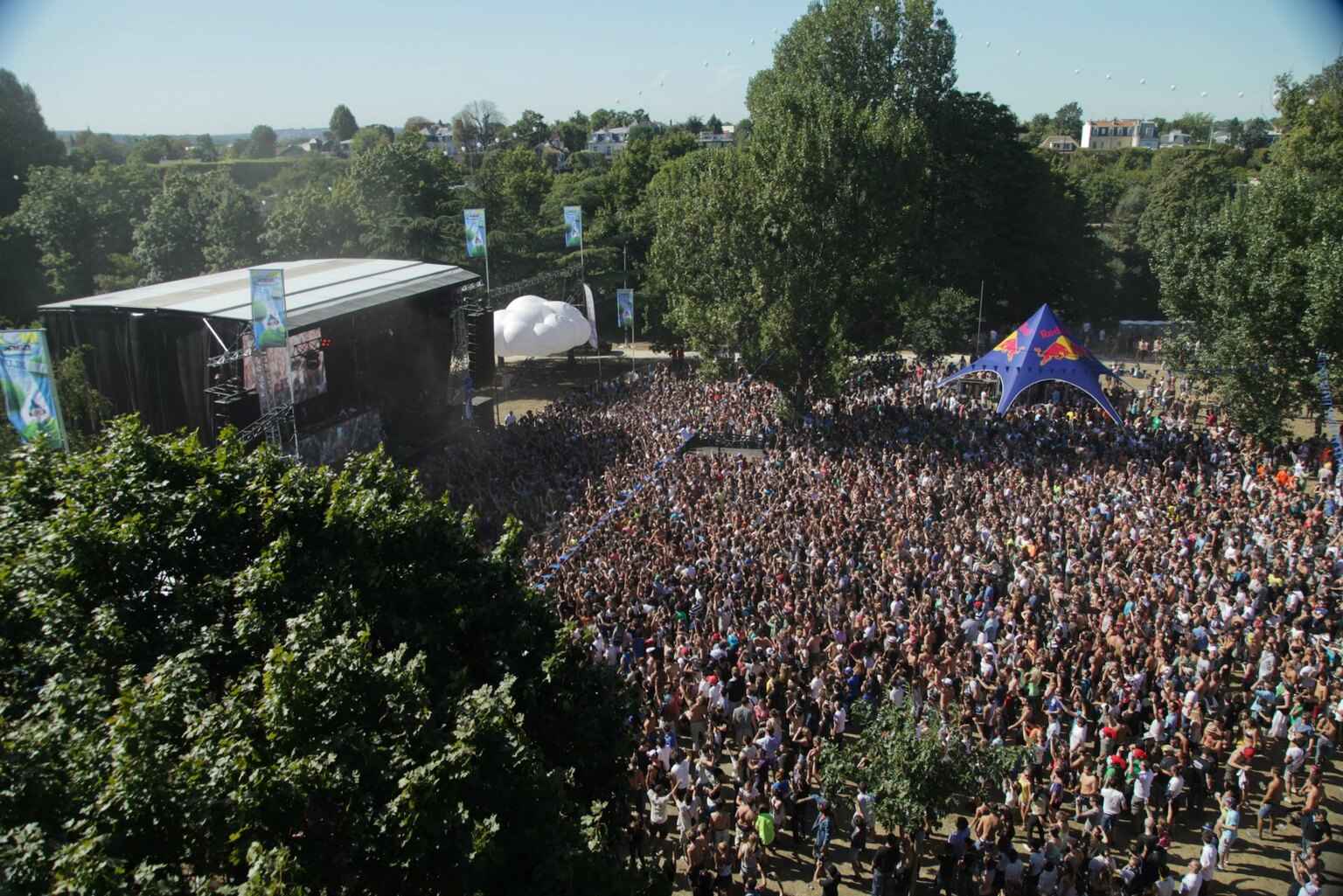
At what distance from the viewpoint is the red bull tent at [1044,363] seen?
2359cm

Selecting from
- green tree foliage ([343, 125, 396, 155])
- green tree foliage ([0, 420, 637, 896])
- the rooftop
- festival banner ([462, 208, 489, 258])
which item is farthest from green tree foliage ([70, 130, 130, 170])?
green tree foliage ([0, 420, 637, 896])

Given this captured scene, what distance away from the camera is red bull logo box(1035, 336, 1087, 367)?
23859 mm

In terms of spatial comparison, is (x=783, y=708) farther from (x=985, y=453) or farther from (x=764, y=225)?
(x=764, y=225)

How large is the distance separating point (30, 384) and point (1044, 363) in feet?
71.3

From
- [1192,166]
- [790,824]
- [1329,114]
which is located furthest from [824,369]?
[1192,166]

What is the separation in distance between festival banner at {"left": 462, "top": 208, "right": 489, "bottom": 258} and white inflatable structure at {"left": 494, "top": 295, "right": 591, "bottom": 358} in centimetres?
332

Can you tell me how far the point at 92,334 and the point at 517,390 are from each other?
1642 cm

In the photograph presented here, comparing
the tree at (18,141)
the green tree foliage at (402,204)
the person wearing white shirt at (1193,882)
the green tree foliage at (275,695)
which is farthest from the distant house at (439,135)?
the person wearing white shirt at (1193,882)

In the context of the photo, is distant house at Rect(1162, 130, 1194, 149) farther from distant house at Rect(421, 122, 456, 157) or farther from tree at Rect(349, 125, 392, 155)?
distant house at Rect(421, 122, 456, 157)

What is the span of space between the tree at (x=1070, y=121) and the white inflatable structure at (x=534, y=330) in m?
124

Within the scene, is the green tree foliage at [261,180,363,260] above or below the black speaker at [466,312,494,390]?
above

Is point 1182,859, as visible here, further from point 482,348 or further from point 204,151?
point 204,151

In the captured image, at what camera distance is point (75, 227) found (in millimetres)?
42969

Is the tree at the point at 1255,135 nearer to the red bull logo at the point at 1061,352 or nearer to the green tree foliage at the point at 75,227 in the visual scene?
the red bull logo at the point at 1061,352
